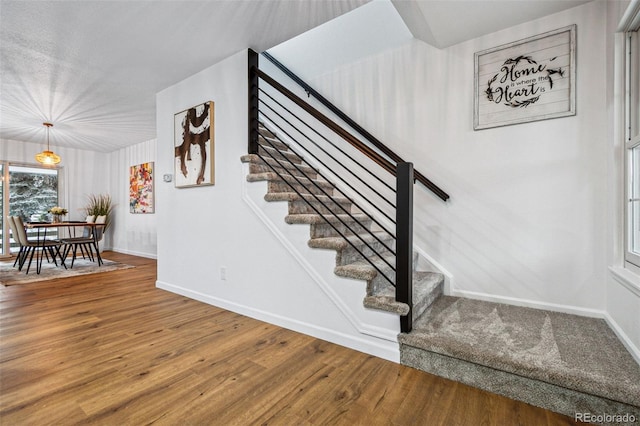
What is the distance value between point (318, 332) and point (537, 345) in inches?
54.0

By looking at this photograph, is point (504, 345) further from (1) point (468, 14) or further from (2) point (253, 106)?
(2) point (253, 106)

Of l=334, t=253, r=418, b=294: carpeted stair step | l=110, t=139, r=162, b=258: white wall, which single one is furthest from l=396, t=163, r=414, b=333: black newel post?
l=110, t=139, r=162, b=258: white wall

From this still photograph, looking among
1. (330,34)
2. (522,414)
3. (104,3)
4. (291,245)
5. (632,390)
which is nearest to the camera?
(632,390)

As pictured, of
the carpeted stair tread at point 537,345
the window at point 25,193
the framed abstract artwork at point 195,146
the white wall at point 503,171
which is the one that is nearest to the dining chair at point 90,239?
the window at point 25,193

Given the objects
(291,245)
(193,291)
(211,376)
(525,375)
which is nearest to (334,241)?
(291,245)

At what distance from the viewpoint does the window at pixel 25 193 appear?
5.98m

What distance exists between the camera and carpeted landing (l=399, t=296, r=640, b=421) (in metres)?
1.33

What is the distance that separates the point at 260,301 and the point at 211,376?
93 centimetres

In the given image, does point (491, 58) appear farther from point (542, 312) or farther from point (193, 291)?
point (193, 291)

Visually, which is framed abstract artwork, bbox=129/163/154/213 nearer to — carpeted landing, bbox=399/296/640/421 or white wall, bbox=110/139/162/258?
white wall, bbox=110/139/162/258

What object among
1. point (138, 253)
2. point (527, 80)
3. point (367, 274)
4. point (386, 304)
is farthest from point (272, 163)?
point (138, 253)

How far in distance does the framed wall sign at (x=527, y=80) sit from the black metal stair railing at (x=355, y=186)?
31.9 inches

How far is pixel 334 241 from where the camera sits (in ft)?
7.20

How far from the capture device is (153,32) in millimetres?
2439
